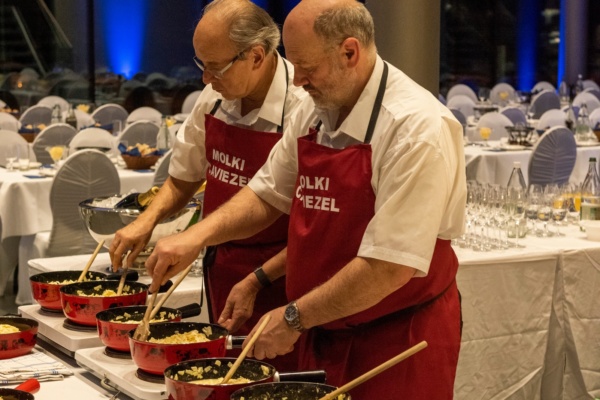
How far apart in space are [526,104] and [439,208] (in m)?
9.90

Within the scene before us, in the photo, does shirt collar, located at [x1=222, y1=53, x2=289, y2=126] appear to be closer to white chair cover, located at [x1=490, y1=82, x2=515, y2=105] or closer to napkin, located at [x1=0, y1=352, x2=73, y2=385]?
napkin, located at [x1=0, y1=352, x2=73, y2=385]

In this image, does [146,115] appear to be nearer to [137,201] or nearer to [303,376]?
[137,201]

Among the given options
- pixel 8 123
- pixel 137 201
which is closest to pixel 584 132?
pixel 8 123

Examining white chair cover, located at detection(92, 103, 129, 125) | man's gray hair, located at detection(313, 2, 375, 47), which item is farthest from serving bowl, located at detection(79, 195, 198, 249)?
white chair cover, located at detection(92, 103, 129, 125)

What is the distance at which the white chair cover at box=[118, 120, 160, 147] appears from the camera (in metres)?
7.21

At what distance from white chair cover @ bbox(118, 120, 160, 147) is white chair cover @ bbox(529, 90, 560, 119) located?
5.42 metres

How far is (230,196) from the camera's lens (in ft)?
8.96

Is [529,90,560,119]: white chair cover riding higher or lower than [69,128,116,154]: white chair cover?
higher

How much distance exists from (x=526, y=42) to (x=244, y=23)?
545 inches

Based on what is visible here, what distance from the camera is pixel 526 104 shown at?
1159cm

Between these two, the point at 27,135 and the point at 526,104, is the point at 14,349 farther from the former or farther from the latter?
the point at 526,104

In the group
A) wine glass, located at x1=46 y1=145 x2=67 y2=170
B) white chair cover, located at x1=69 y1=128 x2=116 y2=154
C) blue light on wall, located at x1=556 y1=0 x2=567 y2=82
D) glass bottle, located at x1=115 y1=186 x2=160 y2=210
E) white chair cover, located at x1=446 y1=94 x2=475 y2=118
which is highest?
blue light on wall, located at x1=556 y1=0 x2=567 y2=82

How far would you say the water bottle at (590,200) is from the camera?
3979mm

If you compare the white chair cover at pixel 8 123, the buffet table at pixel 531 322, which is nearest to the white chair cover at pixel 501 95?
the white chair cover at pixel 8 123
